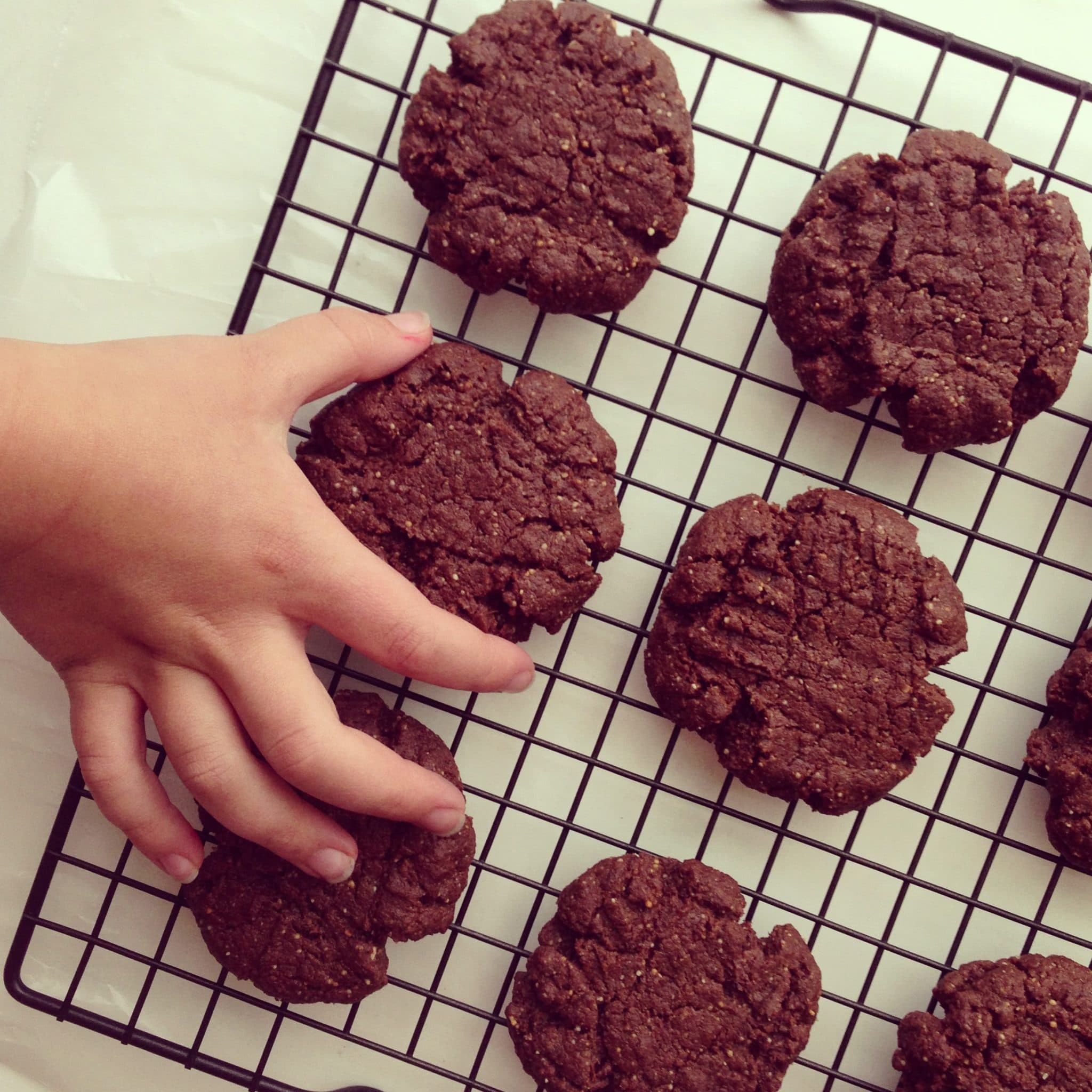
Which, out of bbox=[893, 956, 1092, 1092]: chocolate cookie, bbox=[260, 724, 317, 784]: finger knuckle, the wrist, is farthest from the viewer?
bbox=[893, 956, 1092, 1092]: chocolate cookie

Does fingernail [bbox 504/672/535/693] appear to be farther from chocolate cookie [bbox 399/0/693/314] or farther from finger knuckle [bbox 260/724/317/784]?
chocolate cookie [bbox 399/0/693/314]

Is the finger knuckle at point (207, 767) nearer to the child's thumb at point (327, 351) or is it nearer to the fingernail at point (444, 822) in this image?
the fingernail at point (444, 822)

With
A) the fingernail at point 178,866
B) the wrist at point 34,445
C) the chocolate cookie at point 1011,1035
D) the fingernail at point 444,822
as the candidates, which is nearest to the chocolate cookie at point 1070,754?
the chocolate cookie at point 1011,1035

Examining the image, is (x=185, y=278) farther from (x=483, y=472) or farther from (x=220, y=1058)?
(x=220, y=1058)

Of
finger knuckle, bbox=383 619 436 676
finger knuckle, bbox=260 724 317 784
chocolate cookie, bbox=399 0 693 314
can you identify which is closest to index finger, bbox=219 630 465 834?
finger knuckle, bbox=260 724 317 784

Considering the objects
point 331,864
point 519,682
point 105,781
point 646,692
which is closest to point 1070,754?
point 646,692

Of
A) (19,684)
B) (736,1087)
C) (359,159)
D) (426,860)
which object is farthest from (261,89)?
(736,1087)
